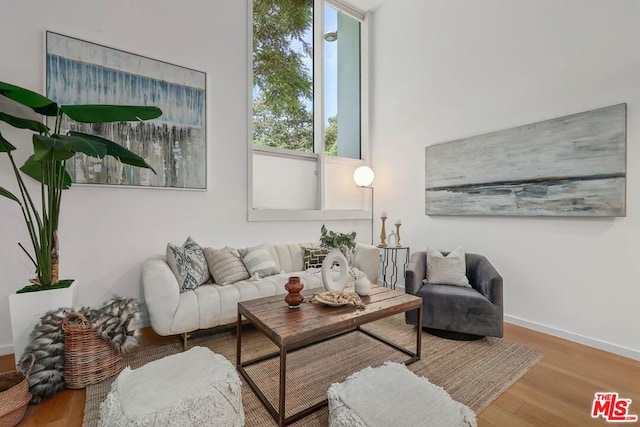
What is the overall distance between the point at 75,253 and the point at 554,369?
12.6 ft

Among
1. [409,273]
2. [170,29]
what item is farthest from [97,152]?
[409,273]

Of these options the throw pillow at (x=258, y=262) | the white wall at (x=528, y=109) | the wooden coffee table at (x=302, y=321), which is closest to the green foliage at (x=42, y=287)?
the wooden coffee table at (x=302, y=321)

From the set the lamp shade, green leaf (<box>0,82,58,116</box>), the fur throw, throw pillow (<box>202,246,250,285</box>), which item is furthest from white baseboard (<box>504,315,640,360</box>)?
green leaf (<box>0,82,58,116</box>)

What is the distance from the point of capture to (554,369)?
6.75ft

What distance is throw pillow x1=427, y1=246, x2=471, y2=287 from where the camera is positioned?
2775 mm

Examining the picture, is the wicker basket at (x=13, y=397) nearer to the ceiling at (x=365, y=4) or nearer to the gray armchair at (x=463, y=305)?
the gray armchair at (x=463, y=305)

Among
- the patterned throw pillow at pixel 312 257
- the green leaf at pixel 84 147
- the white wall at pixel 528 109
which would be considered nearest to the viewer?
the green leaf at pixel 84 147

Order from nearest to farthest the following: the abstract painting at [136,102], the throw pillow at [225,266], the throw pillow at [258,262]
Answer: the abstract painting at [136,102], the throw pillow at [225,266], the throw pillow at [258,262]

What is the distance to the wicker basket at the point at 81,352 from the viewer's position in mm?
1785

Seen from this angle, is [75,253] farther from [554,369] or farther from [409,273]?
[554,369]

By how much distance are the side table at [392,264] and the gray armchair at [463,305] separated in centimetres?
127

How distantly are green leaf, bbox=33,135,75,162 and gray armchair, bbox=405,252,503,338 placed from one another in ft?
8.64

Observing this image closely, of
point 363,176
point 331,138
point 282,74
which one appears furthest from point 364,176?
point 282,74

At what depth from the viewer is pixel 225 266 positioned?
271 centimetres
